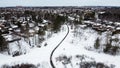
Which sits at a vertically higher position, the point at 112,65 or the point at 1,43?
the point at 1,43

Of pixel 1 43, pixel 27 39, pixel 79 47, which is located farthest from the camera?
pixel 27 39

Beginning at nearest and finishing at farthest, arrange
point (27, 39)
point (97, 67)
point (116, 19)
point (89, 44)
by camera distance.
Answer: point (97, 67)
point (89, 44)
point (27, 39)
point (116, 19)

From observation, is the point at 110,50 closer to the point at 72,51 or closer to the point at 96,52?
the point at 96,52

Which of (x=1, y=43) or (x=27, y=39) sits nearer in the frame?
(x=1, y=43)

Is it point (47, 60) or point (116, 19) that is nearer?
point (47, 60)

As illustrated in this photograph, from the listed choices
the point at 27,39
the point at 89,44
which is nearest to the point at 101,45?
the point at 89,44

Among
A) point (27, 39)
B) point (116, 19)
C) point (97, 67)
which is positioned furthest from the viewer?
point (116, 19)

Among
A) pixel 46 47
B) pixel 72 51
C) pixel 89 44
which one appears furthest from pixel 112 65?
pixel 46 47

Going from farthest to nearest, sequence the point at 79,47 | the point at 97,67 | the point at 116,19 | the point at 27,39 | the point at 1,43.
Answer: the point at 116,19 < the point at 27,39 < the point at 79,47 < the point at 1,43 < the point at 97,67

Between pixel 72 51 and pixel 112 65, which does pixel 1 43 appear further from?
pixel 112 65
